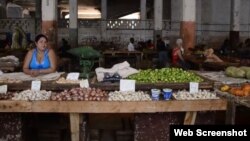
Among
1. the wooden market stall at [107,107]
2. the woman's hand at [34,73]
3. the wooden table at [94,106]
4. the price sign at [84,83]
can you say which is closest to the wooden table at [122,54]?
the woman's hand at [34,73]

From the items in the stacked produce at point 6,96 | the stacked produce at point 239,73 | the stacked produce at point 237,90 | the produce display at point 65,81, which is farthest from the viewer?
the stacked produce at point 239,73

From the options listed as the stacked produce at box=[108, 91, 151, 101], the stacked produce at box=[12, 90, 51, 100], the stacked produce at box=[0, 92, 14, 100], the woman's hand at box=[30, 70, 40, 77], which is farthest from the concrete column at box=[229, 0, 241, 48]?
the stacked produce at box=[0, 92, 14, 100]

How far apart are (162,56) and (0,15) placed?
10.8 m

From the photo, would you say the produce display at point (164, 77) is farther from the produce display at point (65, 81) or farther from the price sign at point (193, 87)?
the produce display at point (65, 81)

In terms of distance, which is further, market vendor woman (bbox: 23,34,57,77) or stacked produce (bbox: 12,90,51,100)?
market vendor woman (bbox: 23,34,57,77)

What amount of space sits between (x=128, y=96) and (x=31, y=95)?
125 cm

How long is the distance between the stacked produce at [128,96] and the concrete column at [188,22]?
8428 millimetres

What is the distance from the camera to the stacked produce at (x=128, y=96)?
16.7 feet

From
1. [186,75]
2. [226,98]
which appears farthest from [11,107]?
[226,98]

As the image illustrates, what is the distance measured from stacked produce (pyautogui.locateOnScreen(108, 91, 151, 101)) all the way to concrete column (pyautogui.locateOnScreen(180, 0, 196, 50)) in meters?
8.43

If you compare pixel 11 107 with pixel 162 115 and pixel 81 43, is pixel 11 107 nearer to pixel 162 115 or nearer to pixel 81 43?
pixel 162 115

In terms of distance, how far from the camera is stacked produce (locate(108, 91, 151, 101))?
5.08 m

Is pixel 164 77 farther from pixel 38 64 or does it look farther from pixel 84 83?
pixel 38 64

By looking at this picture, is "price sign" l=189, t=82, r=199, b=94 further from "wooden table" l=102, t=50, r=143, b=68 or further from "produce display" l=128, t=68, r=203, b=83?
"wooden table" l=102, t=50, r=143, b=68
